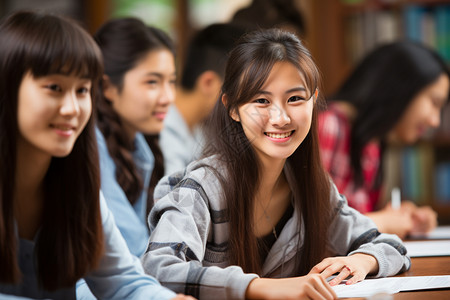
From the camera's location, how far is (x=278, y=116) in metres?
1.06

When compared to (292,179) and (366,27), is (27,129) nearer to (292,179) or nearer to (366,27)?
(292,179)

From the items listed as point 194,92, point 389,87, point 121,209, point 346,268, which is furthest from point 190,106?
point 346,268

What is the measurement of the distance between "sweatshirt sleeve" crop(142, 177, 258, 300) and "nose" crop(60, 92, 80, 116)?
0.76ft

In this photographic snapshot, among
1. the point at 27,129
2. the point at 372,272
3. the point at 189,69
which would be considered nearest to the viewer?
the point at 27,129

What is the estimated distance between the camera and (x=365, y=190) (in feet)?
7.20

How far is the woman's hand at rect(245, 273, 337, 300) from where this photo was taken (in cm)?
93

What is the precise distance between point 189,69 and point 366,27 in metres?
1.39

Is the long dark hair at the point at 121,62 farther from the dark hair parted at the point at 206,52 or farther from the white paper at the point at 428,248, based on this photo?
the white paper at the point at 428,248

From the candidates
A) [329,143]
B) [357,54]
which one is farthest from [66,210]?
[357,54]

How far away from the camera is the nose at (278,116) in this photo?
1060mm

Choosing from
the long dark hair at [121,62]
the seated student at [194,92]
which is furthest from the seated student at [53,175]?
the seated student at [194,92]

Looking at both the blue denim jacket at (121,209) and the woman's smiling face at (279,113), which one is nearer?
the woman's smiling face at (279,113)

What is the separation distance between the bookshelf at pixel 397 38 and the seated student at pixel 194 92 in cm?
118

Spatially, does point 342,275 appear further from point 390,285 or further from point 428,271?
point 428,271
